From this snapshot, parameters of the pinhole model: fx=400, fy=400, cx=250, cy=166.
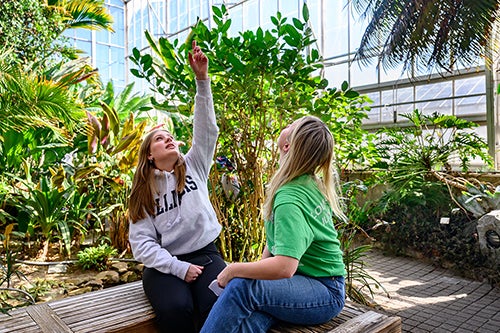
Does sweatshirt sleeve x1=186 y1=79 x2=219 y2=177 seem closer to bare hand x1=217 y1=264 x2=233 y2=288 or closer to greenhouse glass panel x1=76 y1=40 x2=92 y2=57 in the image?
bare hand x1=217 y1=264 x2=233 y2=288

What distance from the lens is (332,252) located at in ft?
4.14

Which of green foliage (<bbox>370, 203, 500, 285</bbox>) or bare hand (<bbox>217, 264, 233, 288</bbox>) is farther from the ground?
bare hand (<bbox>217, 264, 233, 288</bbox>)

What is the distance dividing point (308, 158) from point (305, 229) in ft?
0.82

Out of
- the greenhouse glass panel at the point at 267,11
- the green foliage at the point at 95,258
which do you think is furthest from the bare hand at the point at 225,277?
the greenhouse glass panel at the point at 267,11

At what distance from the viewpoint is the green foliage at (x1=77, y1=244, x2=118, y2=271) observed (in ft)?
9.61

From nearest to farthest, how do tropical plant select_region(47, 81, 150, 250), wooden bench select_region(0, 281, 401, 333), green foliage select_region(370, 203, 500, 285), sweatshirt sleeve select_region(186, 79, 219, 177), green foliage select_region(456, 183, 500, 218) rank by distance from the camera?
wooden bench select_region(0, 281, 401, 333) → sweatshirt sleeve select_region(186, 79, 219, 177) → tropical plant select_region(47, 81, 150, 250) → green foliage select_region(370, 203, 500, 285) → green foliage select_region(456, 183, 500, 218)

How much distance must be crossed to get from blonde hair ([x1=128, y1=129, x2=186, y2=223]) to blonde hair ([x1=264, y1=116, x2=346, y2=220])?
0.63m

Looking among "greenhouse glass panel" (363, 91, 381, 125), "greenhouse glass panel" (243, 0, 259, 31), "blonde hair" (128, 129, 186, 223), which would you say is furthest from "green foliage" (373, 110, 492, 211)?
"greenhouse glass panel" (243, 0, 259, 31)

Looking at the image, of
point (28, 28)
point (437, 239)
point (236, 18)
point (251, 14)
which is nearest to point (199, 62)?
point (437, 239)

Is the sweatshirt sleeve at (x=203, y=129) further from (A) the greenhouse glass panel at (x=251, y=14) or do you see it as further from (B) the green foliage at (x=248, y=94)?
(A) the greenhouse glass panel at (x=251, y=14)

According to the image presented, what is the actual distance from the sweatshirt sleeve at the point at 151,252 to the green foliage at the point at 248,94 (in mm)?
919

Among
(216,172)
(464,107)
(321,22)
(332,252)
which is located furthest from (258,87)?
(321,22)

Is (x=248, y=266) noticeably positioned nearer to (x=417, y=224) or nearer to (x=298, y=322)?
(x=298, y=322)

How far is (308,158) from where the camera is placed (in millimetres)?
1252
